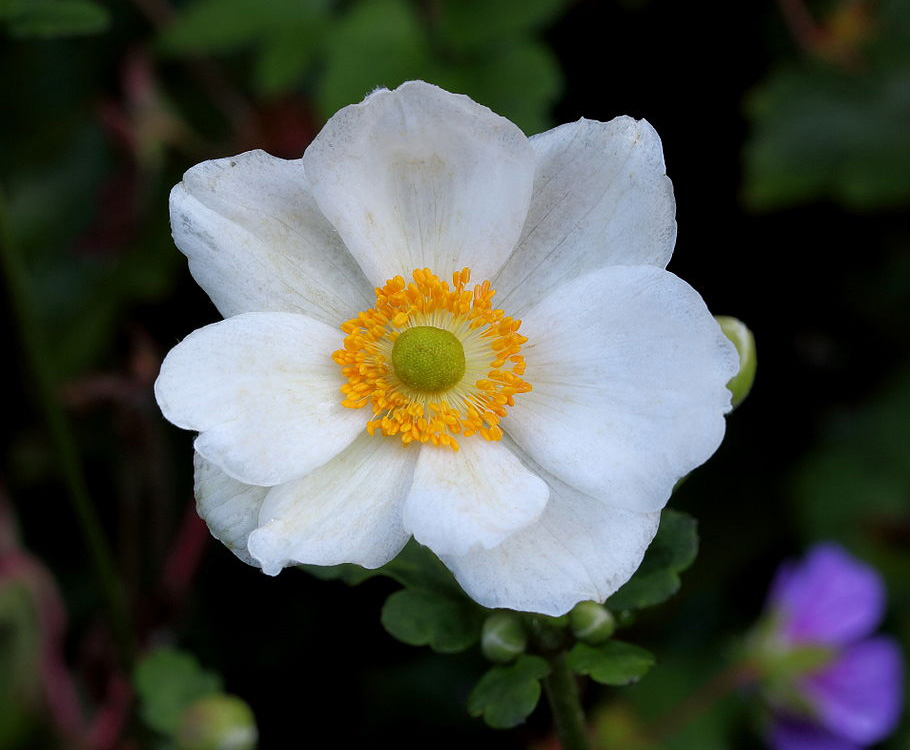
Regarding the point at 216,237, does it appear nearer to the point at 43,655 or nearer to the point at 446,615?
the point at 446,615

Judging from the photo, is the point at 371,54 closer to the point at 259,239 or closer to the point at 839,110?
the point at 259,239

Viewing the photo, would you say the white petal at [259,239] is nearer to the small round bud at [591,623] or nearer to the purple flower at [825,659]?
the small round bud at [591,623]

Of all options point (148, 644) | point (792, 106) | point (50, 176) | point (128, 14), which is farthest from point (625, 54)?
point (148, 644)

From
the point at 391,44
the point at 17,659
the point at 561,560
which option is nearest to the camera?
the point at 561,560

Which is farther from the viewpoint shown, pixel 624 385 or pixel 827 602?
pixel 827 602

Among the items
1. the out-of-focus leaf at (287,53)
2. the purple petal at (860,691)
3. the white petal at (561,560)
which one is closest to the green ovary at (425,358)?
the white petal at (561,560)

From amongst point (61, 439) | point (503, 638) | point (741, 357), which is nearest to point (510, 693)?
point (503, 638)
